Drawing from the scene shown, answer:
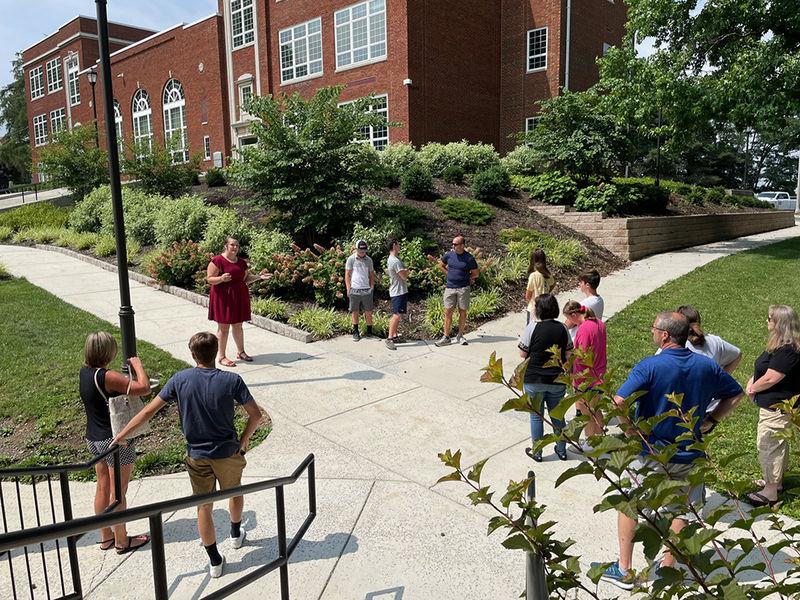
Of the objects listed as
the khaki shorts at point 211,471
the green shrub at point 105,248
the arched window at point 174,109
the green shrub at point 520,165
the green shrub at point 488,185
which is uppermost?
the arched window at point 174,109

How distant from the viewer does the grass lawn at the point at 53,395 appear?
600 centimetres

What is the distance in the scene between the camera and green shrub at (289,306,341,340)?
33.4 ft

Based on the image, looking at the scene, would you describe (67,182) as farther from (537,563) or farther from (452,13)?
(537,563)

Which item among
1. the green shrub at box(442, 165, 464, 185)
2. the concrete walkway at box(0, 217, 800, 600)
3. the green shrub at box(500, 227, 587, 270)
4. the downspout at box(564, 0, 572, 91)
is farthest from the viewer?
the downspout at box(564, 0, 572, 91)

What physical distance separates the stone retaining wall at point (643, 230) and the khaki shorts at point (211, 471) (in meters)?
14.0

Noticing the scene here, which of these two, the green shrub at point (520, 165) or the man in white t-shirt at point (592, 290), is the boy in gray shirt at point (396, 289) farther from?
the green shrub at point (520, 165)

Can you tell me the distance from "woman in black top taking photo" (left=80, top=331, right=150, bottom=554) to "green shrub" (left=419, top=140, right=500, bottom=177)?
16.6 meters

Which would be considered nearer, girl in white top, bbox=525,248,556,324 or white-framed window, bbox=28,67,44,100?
girl in white top, bbox=525,248,556,324

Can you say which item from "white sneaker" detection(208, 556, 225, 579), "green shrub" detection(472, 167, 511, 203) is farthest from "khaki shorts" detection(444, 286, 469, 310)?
"green shrub" detection(472, 167, 511, 203)

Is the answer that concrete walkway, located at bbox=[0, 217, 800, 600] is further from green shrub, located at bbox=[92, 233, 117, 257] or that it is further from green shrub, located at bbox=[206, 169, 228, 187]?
green shrub, located at bbox=[206, 169, 228, 187]

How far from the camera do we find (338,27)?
89.5ft

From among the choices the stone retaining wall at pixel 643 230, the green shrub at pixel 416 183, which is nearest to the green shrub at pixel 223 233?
the green shrub at pixel 416 183

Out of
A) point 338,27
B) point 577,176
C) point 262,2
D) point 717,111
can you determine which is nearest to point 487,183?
point 577,176

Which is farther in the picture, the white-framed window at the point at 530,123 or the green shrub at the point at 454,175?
the white-framed window at the point at 530,123
